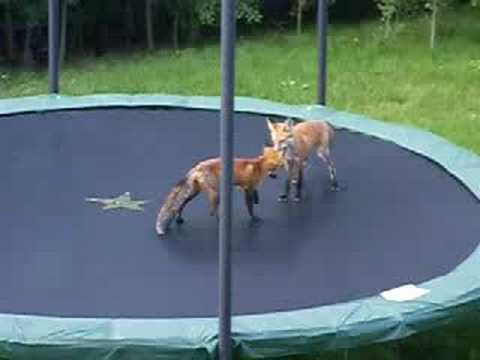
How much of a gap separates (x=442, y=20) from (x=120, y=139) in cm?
373

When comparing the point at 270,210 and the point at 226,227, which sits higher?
the point at 226,227

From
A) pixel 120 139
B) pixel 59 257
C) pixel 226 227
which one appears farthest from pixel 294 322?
pixel 120 139

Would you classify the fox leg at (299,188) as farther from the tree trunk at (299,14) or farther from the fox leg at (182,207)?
the tree trunk at (299,14)

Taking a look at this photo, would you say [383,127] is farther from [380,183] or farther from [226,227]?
[226,227]

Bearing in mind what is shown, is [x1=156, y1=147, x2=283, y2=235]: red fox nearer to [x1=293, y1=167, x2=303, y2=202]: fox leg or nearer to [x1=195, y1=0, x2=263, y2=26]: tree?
[x1=293, y1=167, x2=303, y2=202]: fox leg

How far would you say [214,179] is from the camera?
296cm

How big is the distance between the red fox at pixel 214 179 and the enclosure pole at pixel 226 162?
0.64m

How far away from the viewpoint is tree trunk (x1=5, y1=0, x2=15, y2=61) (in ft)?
21.3

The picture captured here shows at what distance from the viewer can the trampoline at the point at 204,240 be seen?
2467 millimetres

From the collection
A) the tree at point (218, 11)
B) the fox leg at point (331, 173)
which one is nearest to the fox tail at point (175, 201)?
the fox leg at point (331, 173)

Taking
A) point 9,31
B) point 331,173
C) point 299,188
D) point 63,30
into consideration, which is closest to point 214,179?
point 299,188

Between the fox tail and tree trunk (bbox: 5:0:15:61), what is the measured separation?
354 centimetres

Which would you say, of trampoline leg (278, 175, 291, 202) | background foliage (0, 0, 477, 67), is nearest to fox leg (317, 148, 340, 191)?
trampoline leg (278, 175, 291, 202)

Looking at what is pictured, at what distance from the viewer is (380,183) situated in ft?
11.9
